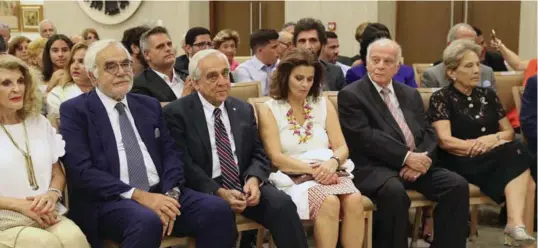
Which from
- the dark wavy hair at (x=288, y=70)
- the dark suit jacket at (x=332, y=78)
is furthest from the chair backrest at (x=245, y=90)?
the dark suit jacket at (x=332, y=78)


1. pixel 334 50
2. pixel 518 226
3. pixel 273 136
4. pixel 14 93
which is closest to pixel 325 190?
pixel 273 136

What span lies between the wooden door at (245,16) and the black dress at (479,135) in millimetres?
5449

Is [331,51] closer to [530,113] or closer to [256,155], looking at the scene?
[530,113]

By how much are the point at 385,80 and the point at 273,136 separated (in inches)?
31.4

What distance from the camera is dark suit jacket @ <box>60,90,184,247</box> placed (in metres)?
3.14

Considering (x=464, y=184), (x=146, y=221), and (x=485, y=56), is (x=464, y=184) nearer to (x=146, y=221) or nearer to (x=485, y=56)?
(x=146, y=221)

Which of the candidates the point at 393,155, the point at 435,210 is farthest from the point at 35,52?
the point at 435,210

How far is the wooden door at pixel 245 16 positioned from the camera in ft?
31.4

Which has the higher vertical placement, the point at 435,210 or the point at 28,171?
the point at 28,171

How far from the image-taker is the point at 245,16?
9844 millimetres

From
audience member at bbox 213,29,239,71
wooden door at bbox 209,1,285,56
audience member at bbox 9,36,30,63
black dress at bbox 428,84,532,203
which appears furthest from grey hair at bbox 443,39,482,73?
wooden door at bbox 209,1,285,56

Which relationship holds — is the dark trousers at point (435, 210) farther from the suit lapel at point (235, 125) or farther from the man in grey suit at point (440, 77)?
the man in grey suit at point (440, 77)

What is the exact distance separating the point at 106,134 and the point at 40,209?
0.48 m

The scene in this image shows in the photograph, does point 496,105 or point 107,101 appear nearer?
point 107,101
